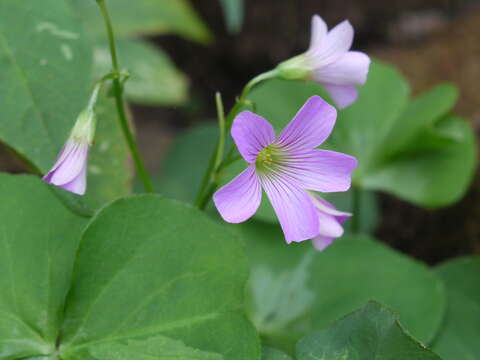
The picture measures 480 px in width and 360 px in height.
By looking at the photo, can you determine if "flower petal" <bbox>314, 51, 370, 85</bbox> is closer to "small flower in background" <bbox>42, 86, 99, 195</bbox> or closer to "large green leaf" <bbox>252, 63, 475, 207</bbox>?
"small flower in background" <bbox>42, 86, 99, 195</bbox>

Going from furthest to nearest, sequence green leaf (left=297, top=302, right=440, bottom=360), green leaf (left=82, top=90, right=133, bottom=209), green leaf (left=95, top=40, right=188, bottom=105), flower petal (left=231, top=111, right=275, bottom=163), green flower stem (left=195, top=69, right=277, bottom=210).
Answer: green leaf (left=95, top=40, right=188, bottom=105)
green leaf (left=82, top=90, right=133, bottom=209)
green flower stem (left=195, top=69, right=277, bottom=210)
green leaf (left=297, top=302, right=440, bottom=360)
flower petal (left=231, top=111, right=275, bottom=163)

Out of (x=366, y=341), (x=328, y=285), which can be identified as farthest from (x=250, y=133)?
(x=328, y=285)

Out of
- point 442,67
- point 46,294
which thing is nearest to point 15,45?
point 46,294

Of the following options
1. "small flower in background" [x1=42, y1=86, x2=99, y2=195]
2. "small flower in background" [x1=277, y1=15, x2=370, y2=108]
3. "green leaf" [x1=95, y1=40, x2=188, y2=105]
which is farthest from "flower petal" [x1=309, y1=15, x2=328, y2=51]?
"green leaf" [x1=95, y1=40, x2=188, y2=105]

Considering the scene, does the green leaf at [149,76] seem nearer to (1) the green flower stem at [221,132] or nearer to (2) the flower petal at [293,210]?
(1) the green flower stem at [221,132]

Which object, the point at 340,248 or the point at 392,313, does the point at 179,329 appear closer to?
the point at 392,313

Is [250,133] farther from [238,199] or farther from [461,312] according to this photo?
[461,312]
